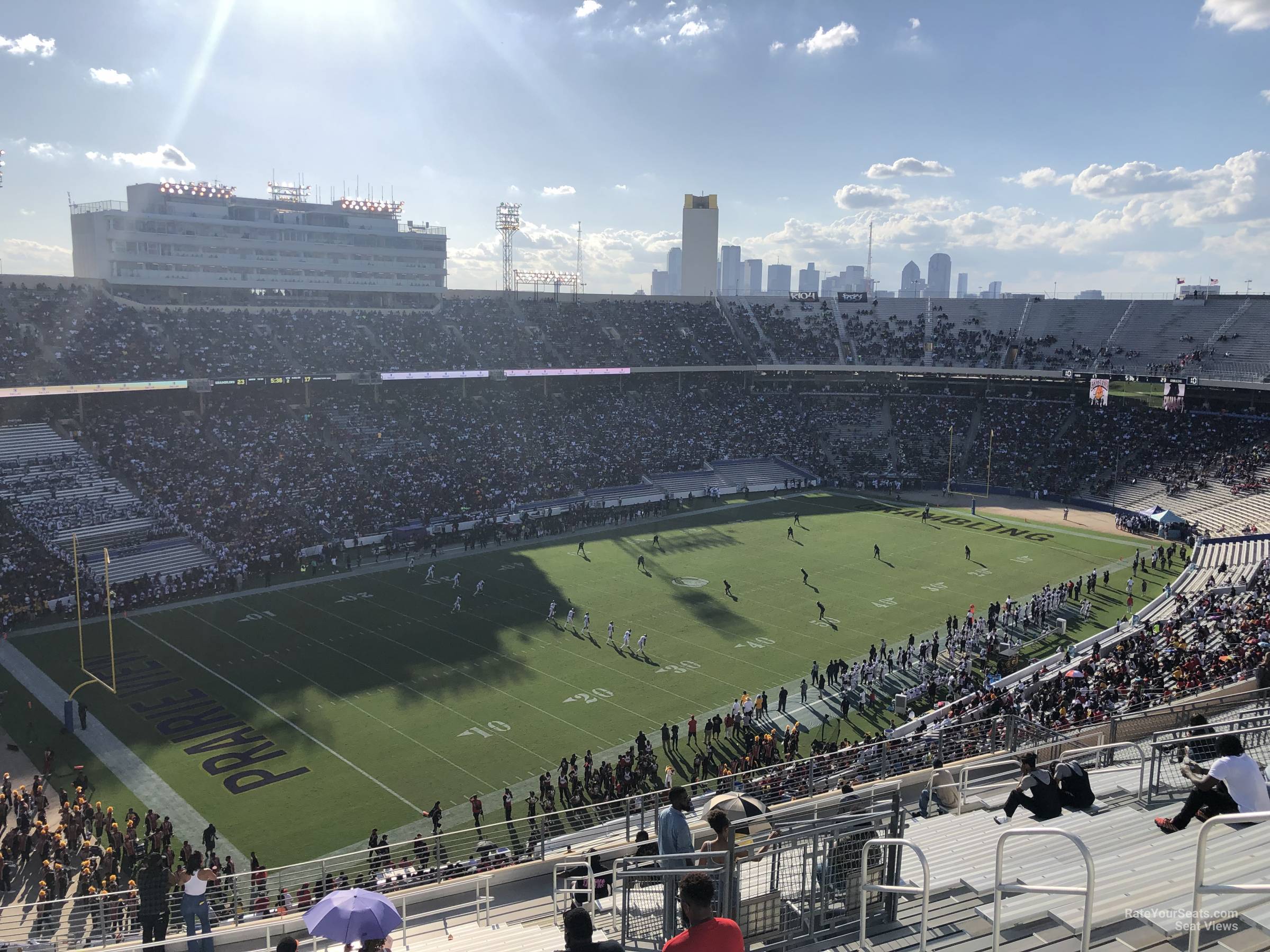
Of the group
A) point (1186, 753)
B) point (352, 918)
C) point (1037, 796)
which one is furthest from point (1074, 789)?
→ point (352, 918)

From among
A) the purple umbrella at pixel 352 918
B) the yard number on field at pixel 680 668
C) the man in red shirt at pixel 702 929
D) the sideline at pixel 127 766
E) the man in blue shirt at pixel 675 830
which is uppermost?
the man in red shirt at pixel 702 929

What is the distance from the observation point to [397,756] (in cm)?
2373

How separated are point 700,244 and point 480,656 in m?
86.6

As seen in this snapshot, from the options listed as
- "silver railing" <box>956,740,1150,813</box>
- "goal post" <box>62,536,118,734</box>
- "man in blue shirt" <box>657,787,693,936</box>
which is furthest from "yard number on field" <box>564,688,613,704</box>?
"man in blue shirt" <box>657,787,693,936</box>

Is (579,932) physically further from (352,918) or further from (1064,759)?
(1064,759)

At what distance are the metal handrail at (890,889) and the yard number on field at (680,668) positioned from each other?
21.6 metres

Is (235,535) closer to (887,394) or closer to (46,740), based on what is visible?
(46,740)

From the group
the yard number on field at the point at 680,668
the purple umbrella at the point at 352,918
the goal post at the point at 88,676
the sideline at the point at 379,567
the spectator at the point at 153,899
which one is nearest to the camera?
the purple umbrella at the point at 352,918

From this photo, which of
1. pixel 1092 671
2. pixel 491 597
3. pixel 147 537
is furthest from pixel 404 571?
pixel 1092 671

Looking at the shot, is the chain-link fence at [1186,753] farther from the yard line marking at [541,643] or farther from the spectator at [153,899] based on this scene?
the yard line marking at [541,643]

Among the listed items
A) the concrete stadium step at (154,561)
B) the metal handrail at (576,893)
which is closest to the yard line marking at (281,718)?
the concrete stadium step at (154,561)

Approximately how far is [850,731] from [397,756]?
Result: 11.9m

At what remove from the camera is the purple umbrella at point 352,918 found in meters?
8.38

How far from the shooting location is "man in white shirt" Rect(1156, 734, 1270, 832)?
7.87 meters
